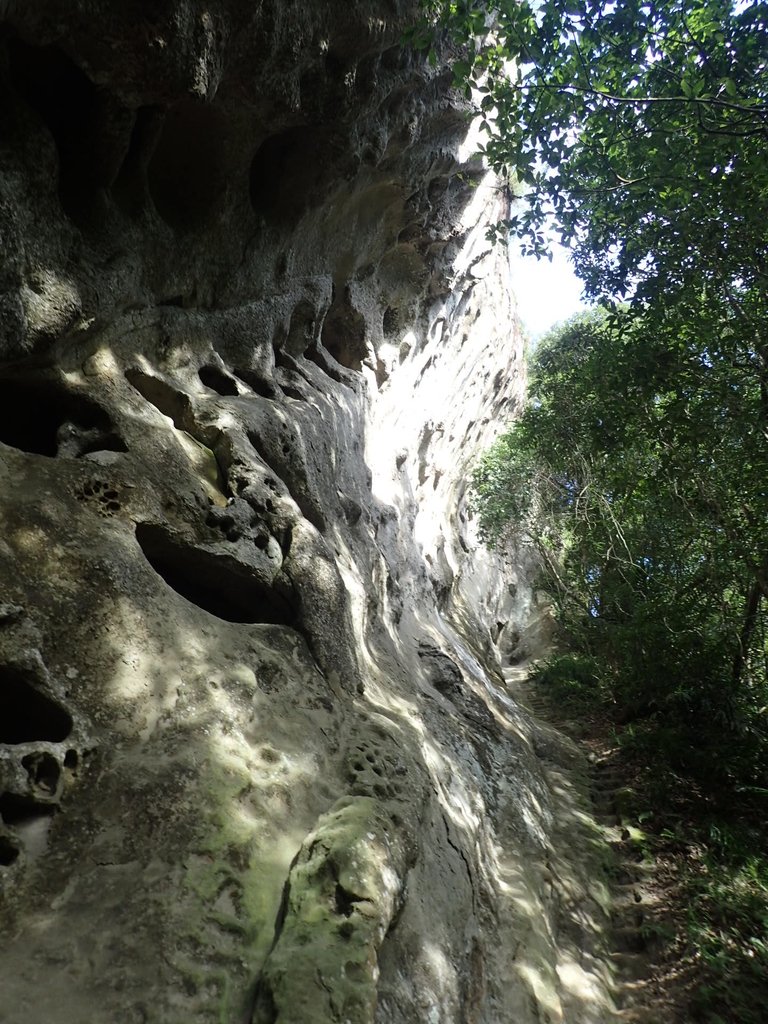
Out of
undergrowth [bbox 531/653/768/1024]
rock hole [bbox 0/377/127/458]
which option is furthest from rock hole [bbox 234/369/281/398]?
undergrowth [bbox 531/653/768/1024]

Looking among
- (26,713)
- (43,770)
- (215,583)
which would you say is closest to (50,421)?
(215,583)

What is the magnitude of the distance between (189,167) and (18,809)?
19.6ft

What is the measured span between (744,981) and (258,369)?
312 inches

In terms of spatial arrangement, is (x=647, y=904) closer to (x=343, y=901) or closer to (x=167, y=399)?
(x=343, y=901)

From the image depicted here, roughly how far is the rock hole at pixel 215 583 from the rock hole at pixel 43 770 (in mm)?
2009

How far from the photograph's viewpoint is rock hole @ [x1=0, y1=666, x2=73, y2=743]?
3688 mm

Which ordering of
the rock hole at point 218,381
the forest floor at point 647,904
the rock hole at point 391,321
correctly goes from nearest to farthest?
the forest floor at point 647,904 < the rock hole at point 218,381 < the rock hole at point 391,321

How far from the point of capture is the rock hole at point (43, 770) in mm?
3398

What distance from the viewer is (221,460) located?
6.37 meters

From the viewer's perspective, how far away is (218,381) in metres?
7.46

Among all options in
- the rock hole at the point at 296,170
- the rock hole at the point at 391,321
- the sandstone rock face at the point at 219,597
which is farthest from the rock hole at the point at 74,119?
the rock hole at the point at 391,321

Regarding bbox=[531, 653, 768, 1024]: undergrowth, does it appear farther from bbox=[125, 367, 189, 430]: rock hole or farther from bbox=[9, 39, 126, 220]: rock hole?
bbox=[9, 39, 126, 220]: rock hole

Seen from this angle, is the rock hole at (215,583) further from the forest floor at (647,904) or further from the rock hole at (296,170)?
the forest floor at (647,904)

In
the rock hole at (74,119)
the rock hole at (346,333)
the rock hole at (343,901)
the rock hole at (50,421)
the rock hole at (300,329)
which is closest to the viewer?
the rock hole at (343,901)
